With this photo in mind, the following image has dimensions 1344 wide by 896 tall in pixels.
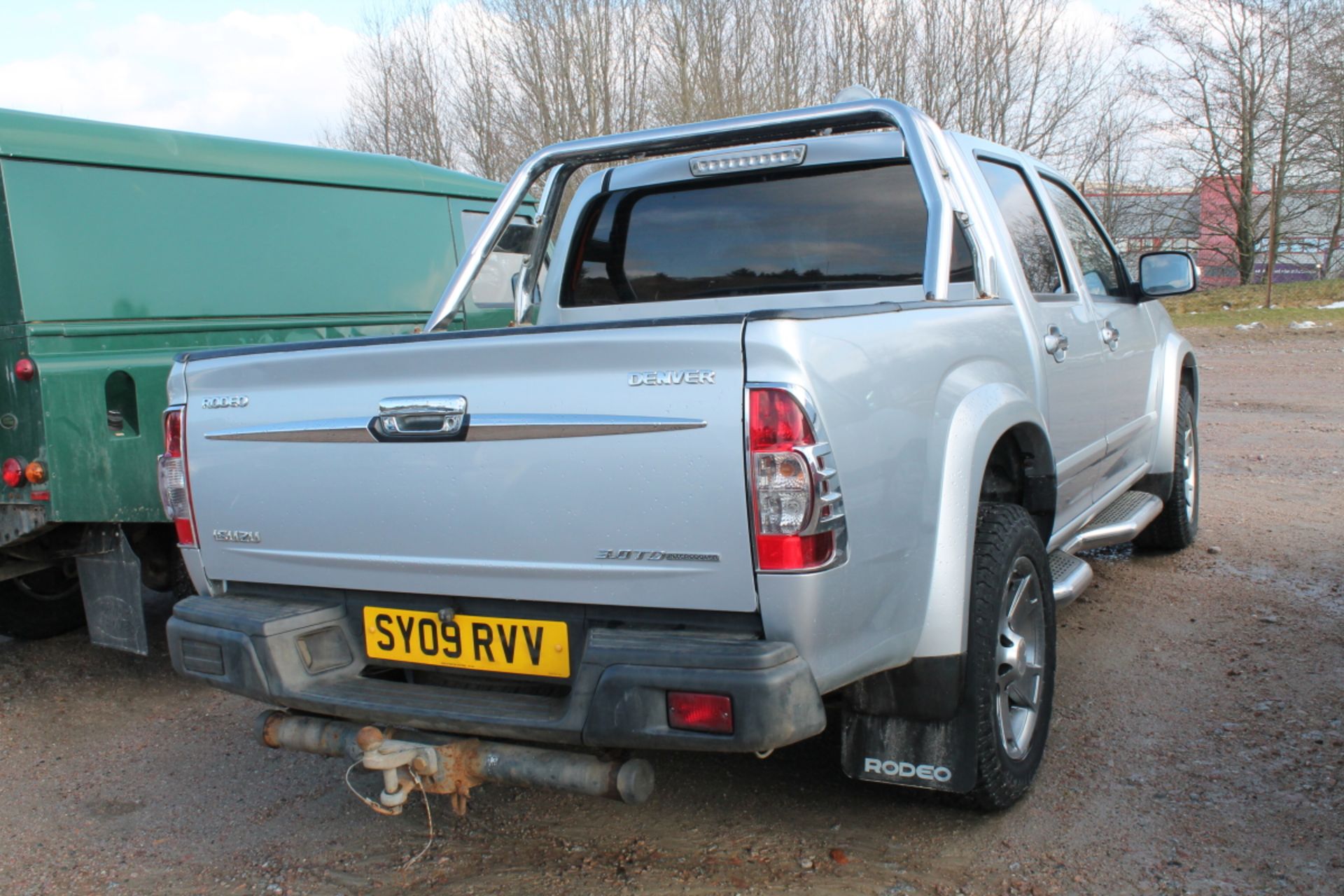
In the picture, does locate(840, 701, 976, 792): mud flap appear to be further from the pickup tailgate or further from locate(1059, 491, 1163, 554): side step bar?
locate(1059, 491, 1163, 554): side step bar

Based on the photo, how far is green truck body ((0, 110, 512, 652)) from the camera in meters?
4.27

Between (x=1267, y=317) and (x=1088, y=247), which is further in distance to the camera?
(x=1267, y=317)

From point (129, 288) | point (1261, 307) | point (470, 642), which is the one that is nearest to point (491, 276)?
point (129, 288)

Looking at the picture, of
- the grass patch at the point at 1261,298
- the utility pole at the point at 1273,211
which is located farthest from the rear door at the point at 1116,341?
the utility pole at the point at 1273,211

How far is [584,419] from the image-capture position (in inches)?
92.3

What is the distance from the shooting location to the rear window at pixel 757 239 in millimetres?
3645

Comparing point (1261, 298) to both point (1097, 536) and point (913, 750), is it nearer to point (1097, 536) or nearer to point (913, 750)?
point (1097, 536)

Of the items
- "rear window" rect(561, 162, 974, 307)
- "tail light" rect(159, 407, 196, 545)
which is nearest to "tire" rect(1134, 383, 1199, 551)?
"rear window" rect(561, 162, 974, 307)

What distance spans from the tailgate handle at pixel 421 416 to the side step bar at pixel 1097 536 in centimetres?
189

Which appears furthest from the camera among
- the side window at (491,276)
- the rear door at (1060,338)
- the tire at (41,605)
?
the side window at (491,276)

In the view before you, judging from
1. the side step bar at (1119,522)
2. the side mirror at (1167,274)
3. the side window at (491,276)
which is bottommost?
the side step bar at (1119,522)

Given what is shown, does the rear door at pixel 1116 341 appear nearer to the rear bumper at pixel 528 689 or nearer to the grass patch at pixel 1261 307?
the rear bumper at pixel 528 689

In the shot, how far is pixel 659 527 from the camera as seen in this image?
2.29 meters

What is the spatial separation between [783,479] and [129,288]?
139 inches
